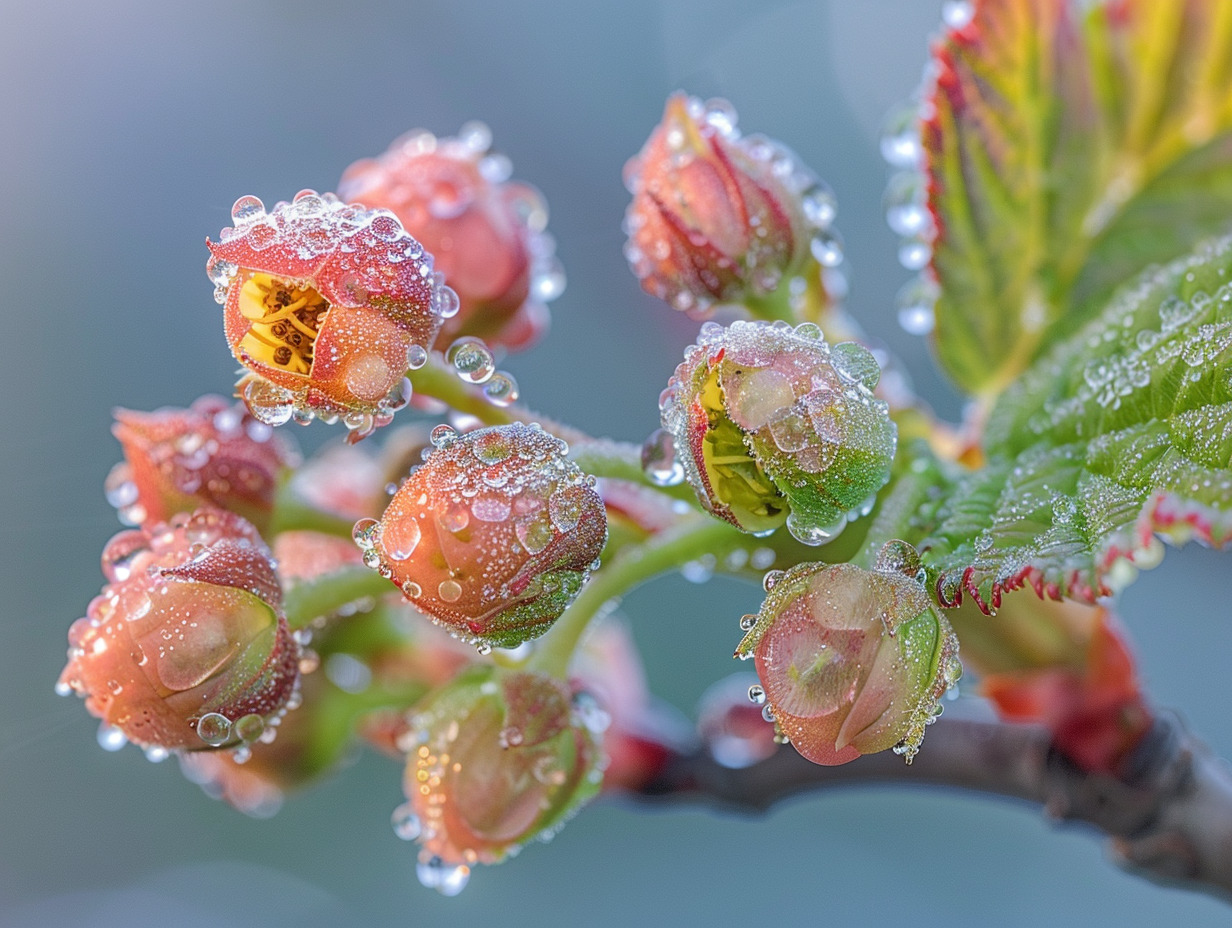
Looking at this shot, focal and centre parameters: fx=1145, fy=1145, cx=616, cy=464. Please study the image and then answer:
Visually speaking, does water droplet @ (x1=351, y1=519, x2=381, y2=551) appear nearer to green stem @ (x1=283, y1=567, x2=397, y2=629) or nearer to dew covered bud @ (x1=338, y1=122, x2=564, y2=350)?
green stem @ (x1=283, y1=567, x2=397, y2=629)

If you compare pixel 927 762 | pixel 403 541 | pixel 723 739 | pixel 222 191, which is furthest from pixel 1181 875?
pixel 222 191

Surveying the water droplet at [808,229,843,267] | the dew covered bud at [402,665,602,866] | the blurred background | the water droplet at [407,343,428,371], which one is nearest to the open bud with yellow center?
the dew covered bud at [402,665,602,866]

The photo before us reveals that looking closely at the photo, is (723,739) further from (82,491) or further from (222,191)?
(222,191)

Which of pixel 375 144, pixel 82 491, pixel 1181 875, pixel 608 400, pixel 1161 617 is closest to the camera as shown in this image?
pixel 1181 875

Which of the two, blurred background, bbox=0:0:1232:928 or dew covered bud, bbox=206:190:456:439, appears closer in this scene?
dew covered bud, bbox=206:190:456:439

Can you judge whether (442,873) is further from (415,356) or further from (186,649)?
(415,356)

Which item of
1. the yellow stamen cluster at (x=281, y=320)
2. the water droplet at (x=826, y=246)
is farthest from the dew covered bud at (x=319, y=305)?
the water droplet at (x=826, y=246)
